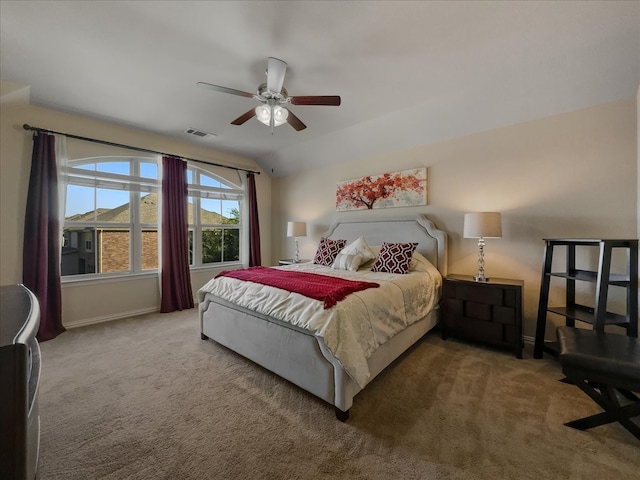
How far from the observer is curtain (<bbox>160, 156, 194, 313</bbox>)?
162 inches

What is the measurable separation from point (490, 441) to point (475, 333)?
1414 millimetres

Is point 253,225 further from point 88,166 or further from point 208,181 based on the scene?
point 88,166

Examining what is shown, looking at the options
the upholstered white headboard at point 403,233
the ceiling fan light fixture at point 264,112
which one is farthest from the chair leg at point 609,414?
the ceiling fan light fixture at point 264,112

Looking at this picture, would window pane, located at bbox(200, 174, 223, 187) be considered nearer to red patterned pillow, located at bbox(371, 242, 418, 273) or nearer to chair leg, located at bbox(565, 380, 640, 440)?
red patterned pillow, located at bbox(371, 242, 418, 273)

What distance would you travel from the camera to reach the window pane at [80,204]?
140 inches

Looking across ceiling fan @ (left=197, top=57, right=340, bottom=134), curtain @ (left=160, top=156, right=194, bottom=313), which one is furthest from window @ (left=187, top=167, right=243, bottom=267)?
ceiling fan @ (left=197, top=57, right=340, bottom=134)

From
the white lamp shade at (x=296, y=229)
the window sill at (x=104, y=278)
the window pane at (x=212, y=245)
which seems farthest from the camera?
the window pane at (x=212, y=245)

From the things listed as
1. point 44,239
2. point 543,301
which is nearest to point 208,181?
point 44,239

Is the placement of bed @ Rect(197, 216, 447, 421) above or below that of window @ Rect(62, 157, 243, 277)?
below

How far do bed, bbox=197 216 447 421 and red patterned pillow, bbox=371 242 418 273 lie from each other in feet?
0.47

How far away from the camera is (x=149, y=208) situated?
4.23m

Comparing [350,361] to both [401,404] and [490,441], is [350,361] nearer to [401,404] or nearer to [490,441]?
[401,404]

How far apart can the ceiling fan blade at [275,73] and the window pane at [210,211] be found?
10.2 feet

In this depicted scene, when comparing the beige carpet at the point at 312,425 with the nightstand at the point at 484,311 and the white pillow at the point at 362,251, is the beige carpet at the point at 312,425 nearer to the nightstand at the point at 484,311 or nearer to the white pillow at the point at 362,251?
Answer: the nightstand at the point at 484,311
